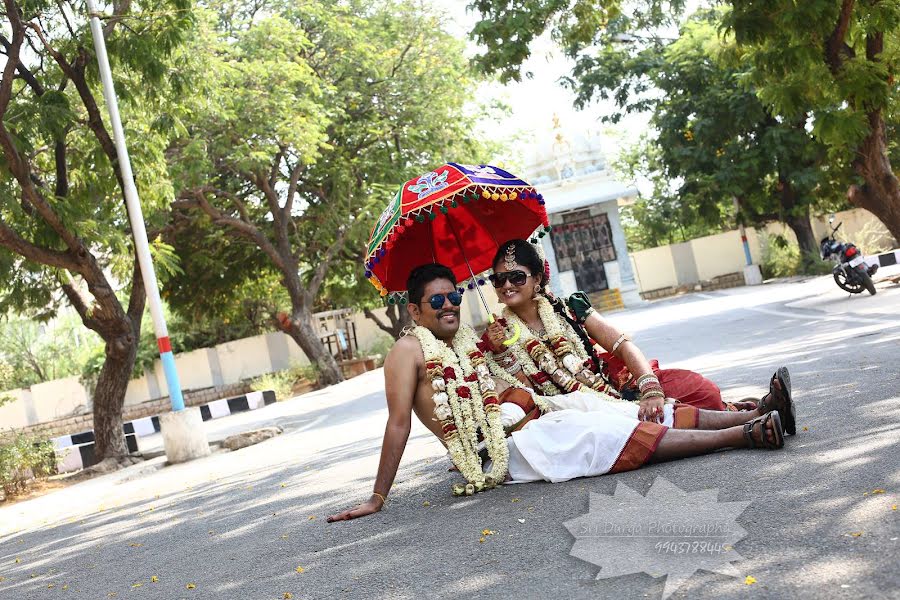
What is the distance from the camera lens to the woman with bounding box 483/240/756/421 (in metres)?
5.93

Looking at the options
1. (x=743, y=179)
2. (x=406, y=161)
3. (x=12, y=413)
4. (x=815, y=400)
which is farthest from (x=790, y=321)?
(x=12, y=413)

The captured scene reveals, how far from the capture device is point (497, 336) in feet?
20.0

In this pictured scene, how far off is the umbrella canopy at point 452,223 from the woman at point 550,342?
1.43ft

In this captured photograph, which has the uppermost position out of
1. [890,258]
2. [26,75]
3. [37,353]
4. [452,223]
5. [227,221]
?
[26,75]

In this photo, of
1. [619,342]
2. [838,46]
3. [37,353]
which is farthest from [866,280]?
[37,353]

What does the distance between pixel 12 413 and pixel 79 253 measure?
27602mm

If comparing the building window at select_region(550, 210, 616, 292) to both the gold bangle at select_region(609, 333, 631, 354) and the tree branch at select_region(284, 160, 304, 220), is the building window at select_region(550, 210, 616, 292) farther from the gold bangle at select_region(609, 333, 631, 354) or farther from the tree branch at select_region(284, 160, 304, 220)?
the gold bangle at select_region(609, 333, 631, 354)

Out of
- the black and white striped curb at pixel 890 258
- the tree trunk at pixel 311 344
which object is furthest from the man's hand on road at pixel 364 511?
the tree trunk at pixel 311 344

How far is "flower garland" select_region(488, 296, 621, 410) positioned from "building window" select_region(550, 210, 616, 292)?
31.8m

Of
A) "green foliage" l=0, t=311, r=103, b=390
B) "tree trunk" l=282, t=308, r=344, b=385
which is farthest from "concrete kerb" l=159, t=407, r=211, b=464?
"green foliage" l=0, t=311, r=103, b=390

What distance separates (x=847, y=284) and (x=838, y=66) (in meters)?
6.56

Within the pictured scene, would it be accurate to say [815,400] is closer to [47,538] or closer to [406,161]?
[47,538]

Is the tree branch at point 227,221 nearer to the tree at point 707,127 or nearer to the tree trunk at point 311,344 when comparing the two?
the tree trunk at point 311,344

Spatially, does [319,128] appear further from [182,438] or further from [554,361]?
[554,361]
